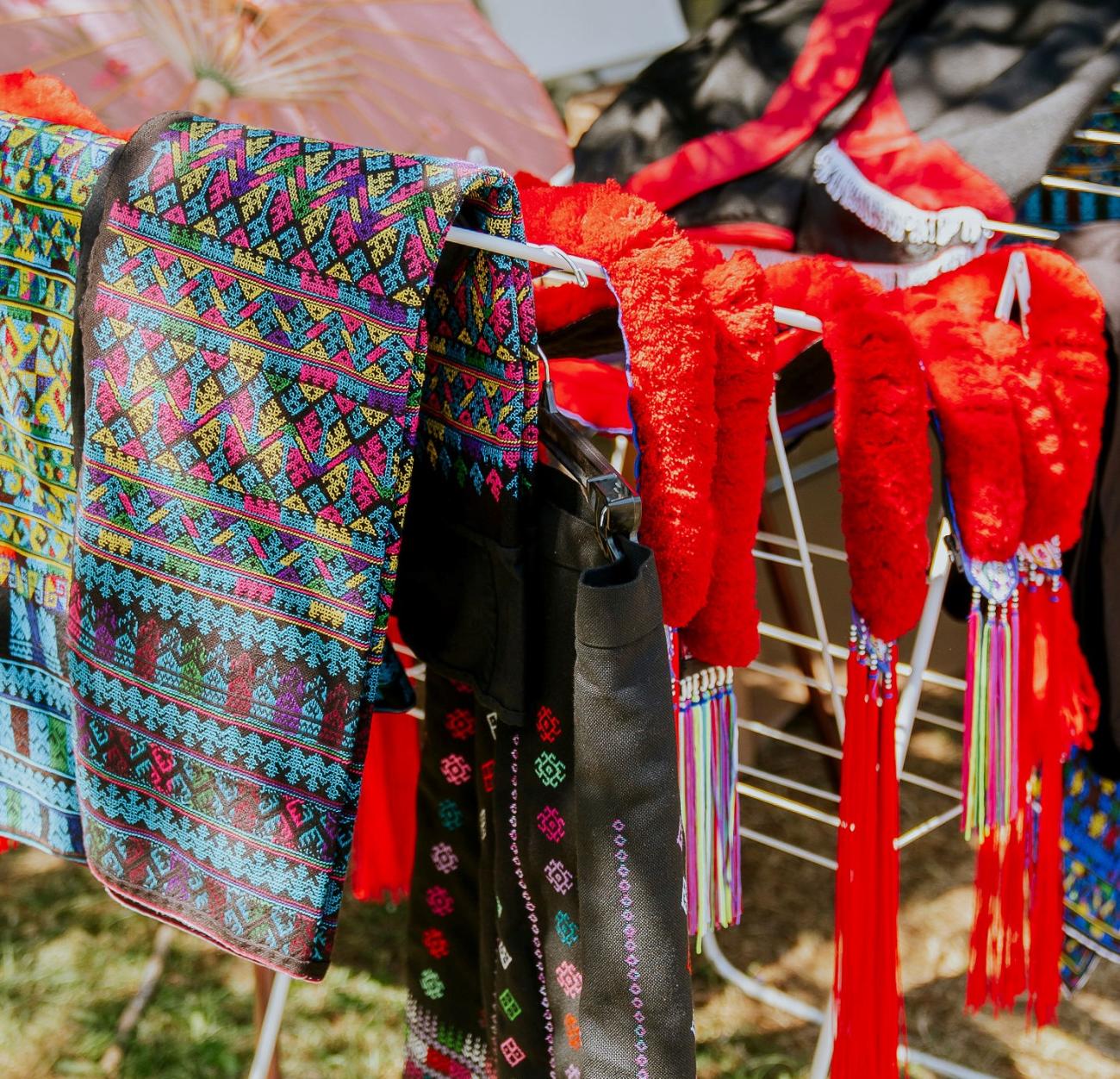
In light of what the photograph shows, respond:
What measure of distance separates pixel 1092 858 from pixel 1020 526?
0.57 metres

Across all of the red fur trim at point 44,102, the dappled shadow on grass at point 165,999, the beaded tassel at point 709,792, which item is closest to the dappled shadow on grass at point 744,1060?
the dappled shadow on grass at point 165,999

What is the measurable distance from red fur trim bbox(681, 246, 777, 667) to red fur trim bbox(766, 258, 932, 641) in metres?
0.12

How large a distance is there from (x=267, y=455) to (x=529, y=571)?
0.20 meters

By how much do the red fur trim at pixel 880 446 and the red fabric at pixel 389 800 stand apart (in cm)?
61

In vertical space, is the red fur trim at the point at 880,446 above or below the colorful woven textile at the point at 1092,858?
above

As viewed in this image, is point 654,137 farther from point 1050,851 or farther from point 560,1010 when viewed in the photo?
point 560,1010

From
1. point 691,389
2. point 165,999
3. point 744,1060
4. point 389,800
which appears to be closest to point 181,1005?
point 165,999

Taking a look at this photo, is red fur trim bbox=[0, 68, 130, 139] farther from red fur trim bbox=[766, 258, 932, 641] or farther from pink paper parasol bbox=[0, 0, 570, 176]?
red fur trim bbox=[766, 258, 932, 641]

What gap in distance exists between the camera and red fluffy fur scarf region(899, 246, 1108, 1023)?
1071 mm

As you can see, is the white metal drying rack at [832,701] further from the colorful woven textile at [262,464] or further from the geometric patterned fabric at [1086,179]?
the geometric patterned fabric at [1086,179]

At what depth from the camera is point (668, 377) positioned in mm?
830

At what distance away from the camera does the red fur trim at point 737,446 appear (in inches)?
34.7

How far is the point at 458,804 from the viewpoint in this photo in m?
1.11

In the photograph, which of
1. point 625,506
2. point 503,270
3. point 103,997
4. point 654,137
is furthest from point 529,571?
point 103,997
